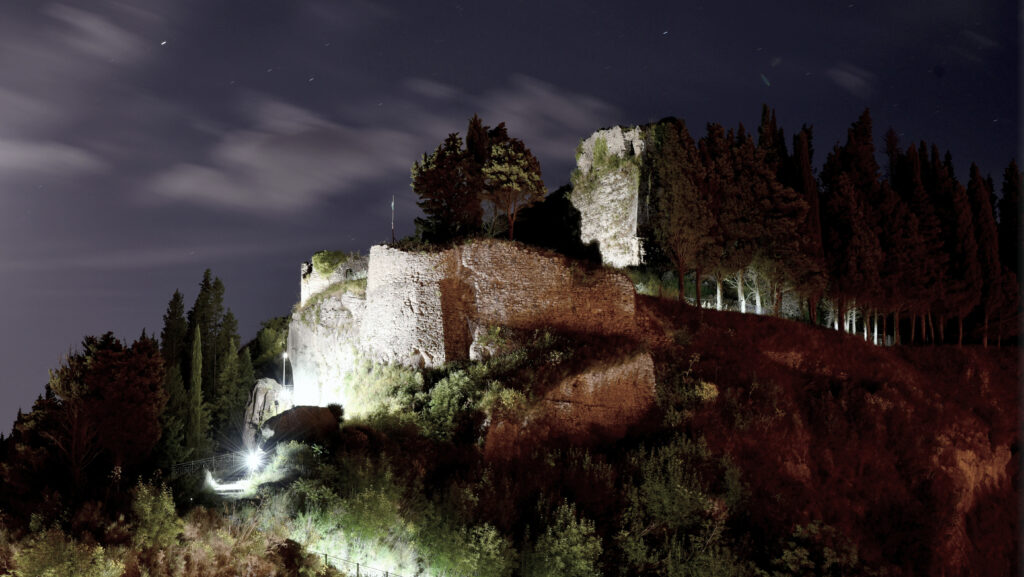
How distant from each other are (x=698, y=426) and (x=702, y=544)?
158 inches

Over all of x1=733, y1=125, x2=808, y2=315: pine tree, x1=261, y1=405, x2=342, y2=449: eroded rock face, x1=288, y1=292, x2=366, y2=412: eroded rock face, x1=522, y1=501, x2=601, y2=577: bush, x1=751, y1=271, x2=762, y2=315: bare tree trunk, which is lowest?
x1=522, y1=501, x2=601, y2=577: bush

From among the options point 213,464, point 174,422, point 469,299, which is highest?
point 469,299

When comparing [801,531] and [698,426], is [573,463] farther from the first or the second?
[801,531]

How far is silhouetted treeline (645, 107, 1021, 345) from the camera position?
32812mm

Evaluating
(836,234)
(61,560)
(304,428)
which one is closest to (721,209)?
(836,234)

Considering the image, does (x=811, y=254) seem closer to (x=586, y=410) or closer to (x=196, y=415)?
(x=586, y=410)

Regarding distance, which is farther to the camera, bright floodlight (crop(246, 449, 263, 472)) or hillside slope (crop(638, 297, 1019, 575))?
hillside slope (crop(638, 297, 1019, 575))

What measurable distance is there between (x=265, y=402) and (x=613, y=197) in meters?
21.5

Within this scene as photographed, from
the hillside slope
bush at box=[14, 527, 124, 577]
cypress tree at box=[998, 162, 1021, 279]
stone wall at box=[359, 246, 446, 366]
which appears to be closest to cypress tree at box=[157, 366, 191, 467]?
stone wall at box=[359, 246, 446, 366]

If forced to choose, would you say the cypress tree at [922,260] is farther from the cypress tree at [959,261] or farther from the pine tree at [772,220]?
the pine tree at [772,220]

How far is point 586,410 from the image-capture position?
856 inches

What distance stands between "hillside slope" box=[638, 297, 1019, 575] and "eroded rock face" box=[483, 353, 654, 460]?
1722 mm

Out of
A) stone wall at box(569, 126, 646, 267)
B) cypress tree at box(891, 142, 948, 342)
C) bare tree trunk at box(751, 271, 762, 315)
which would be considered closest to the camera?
bare tree trunk at box(751, 271, 762, 315)

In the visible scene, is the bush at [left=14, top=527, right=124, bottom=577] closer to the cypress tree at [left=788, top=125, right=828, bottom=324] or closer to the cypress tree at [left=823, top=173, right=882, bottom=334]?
the cypress tree at [left=788, top=125, right=828, bottom=324]
